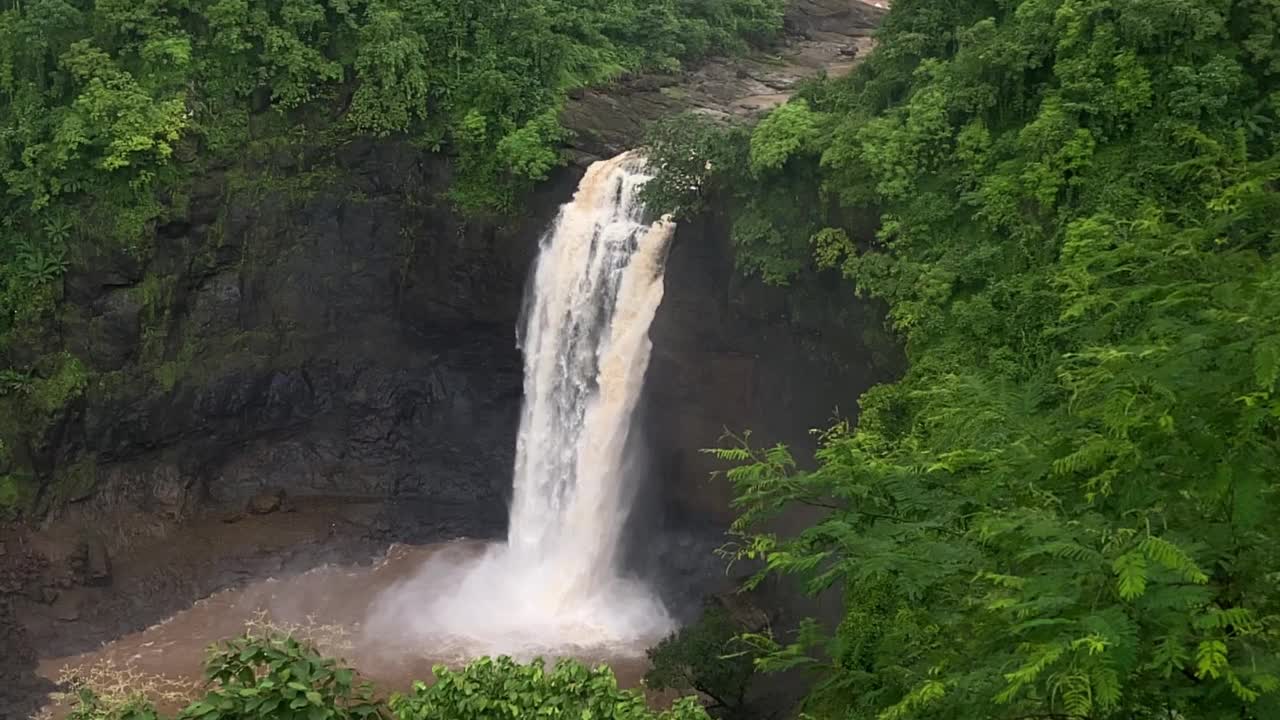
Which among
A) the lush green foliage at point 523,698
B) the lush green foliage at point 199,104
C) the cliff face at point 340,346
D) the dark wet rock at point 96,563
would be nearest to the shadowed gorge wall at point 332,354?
the cliff face at point 340,346

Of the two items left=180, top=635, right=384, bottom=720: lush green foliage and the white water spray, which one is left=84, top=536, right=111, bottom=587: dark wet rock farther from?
left=180, top=635, right=384, bottom=720: lush green foliage

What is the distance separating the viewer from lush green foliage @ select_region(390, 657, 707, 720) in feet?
24.0

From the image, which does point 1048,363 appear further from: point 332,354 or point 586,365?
point 332,354

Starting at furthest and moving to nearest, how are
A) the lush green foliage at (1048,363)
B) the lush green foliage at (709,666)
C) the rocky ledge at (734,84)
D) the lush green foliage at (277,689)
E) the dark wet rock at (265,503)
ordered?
the dark wet rock at (265,503)
the rocky ledge at (734,84)
the lush green foliage at (709,666)
the lush green foliage at (277,689)
the lush green foliage at (1048,363)

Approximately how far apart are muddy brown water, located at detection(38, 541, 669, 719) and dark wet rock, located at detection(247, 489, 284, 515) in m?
1.51

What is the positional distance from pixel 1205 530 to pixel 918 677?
205 centimetres

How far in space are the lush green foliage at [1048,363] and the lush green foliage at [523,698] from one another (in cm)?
109

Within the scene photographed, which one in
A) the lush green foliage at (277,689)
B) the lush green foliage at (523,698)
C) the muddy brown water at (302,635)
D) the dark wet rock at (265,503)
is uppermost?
the lush green foliage at (277,689)

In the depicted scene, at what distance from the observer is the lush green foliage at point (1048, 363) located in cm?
440

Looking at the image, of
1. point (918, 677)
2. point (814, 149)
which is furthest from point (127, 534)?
point (918, 677)

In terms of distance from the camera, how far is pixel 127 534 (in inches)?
730

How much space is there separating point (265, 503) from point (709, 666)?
10.2m

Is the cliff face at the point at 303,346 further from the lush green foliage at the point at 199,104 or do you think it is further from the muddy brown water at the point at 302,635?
the muddy brown water at the point at 302,635

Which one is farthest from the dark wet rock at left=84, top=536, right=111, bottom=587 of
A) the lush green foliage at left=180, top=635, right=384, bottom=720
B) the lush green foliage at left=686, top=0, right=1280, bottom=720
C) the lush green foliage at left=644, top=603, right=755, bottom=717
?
the lush green foliage at left=180, top=635, right=384, bottom=720
